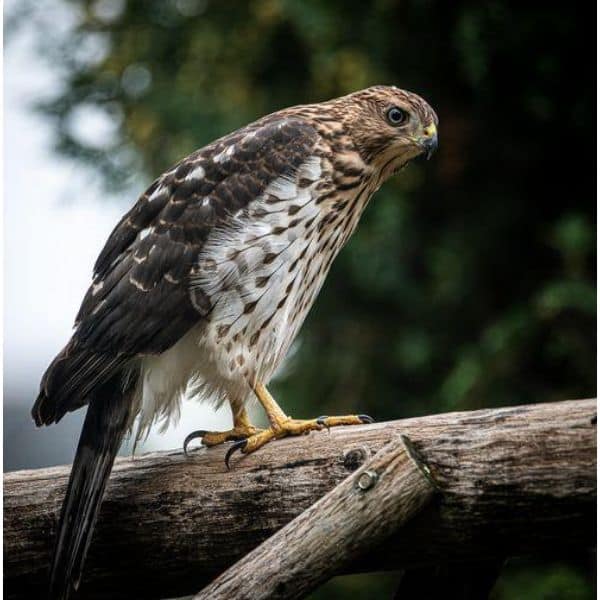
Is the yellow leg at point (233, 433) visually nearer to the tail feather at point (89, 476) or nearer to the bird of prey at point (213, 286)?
the bird of prey at point (213, 286)

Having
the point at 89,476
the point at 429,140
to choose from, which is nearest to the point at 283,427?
the point at 89,476

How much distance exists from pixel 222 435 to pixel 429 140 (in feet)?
3.84

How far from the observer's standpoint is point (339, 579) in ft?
15.4

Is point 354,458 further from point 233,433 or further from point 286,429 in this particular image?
point 233,433

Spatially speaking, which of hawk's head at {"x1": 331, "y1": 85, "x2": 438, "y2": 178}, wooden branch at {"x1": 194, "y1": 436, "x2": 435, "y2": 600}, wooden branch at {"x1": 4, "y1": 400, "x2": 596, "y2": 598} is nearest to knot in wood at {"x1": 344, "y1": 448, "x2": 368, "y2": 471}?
wooden branch at {"x1": 4, "y1": 400, "x2": 596, "y2": 598}

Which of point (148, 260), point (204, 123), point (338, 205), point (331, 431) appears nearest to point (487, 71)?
point (204, 123)

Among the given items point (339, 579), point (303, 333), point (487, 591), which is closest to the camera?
point (487, 591)

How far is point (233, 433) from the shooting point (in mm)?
3449

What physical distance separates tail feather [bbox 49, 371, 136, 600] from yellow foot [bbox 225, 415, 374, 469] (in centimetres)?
37

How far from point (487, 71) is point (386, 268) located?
0.96 m

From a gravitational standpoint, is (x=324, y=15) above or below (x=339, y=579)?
above

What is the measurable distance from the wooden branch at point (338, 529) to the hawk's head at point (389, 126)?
1383 millimetres

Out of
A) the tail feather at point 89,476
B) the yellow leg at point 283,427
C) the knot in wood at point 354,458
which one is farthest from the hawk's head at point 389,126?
the knot in wood at point 354,458

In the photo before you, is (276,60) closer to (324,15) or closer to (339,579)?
(324,15)
